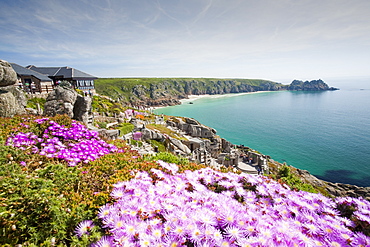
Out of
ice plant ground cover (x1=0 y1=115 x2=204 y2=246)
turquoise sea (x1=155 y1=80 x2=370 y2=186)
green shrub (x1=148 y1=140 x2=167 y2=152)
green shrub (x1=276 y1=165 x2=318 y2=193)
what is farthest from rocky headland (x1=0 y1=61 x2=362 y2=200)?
ice plant ground cover (x1=0 y1=115 x2=204 y2=246)

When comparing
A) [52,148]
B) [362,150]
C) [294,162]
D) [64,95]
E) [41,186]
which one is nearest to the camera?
[41,186]

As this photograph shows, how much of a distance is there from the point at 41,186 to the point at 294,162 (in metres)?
47.4

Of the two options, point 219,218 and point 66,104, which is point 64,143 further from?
point 66,104

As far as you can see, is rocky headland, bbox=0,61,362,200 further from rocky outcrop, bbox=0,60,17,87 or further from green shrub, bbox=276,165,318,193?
green shrub, bbox=276,165,318,193

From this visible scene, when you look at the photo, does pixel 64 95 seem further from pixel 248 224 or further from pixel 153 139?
pixel 248 224

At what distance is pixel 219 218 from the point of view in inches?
110

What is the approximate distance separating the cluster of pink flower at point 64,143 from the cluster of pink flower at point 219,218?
3881 mm

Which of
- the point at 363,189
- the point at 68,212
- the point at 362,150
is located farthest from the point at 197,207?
the point at 362,150

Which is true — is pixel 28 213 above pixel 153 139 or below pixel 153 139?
above

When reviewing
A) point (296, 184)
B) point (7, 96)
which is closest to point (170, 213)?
point (296, 184)

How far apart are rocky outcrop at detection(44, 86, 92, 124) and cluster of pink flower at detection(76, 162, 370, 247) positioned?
44.6ft

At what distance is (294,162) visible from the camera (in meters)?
40.8

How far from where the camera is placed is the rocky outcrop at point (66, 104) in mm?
14094

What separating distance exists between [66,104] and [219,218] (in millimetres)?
15617
